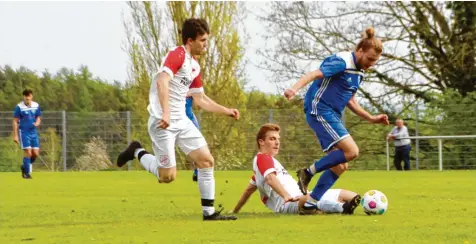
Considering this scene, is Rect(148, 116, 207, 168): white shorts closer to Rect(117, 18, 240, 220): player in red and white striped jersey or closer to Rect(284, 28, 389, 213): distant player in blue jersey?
Rect(117, 18, 240, 220): player in red and white striped jersey

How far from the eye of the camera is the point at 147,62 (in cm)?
4444

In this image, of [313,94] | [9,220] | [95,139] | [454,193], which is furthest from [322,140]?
[95,139]

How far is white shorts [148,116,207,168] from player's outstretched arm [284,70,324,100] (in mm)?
1152

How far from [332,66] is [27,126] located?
1580 cm

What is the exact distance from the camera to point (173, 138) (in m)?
10.9

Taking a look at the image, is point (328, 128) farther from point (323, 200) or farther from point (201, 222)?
point (201, 222)

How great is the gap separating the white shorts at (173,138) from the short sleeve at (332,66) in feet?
4.72

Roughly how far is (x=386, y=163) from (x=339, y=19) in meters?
5.58

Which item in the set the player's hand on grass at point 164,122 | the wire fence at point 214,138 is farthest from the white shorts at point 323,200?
the wire fence at point 214,138

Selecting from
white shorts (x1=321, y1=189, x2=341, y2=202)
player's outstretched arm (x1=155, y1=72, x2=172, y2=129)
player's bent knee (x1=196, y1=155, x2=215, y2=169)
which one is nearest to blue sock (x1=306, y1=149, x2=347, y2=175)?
white shorts (x1=321, y1=189, x2=341, y2=202)

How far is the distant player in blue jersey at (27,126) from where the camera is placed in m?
25.6

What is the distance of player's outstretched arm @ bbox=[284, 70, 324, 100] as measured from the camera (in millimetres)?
10164

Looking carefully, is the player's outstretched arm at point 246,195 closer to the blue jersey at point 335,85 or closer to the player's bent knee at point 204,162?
the player's bent knee at point 204,162

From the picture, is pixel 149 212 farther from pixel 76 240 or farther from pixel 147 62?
pixel 147 62
